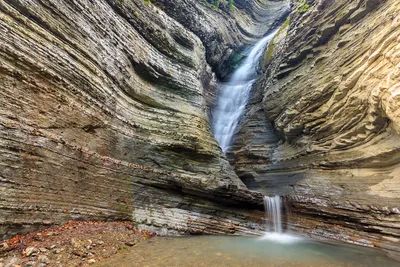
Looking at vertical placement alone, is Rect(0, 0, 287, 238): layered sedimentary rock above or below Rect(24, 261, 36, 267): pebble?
above

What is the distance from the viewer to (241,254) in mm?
7211

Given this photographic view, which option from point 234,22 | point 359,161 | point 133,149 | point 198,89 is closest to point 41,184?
point 133,149

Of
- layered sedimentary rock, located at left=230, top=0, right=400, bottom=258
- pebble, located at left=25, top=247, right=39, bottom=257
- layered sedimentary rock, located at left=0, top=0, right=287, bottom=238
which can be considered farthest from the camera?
layered sedimentary rock, located at left=230, top=0, right=400, bottom=258

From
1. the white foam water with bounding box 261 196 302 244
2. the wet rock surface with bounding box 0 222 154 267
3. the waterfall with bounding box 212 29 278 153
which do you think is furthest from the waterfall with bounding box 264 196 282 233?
the waterfall with bounding box 212 29 278 153

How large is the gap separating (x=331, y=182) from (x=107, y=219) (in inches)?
393

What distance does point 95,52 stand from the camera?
1052cm

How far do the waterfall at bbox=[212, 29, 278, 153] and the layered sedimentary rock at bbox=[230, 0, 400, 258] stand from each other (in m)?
2.43

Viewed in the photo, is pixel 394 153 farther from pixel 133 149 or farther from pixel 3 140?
pixel 3 140

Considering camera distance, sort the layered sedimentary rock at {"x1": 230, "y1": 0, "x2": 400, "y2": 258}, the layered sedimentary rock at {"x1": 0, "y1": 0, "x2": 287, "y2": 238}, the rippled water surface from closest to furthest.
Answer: the rippled water surface < the layered sedimentary rock at {"x1": 0, "y1": 0, "x2": 287, "y2": 238} < the layered sedimentary rock at {"x1": 230, "y1": 0, "x2": 400, "y2": 258}

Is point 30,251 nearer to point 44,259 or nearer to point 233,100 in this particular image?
point 44,259

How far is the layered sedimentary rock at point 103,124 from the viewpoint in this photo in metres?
7.05

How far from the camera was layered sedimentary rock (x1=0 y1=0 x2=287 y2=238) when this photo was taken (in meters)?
7.05

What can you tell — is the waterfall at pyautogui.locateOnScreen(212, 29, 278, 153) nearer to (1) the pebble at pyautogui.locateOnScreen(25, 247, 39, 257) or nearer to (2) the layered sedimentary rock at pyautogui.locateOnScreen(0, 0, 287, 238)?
(2) the layered sedimentary rock at pyautogui.locateOnScreen(0, 0, 287, 238)

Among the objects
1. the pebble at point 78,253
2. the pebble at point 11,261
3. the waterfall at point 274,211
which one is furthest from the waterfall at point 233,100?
the pebble at point 11,261
